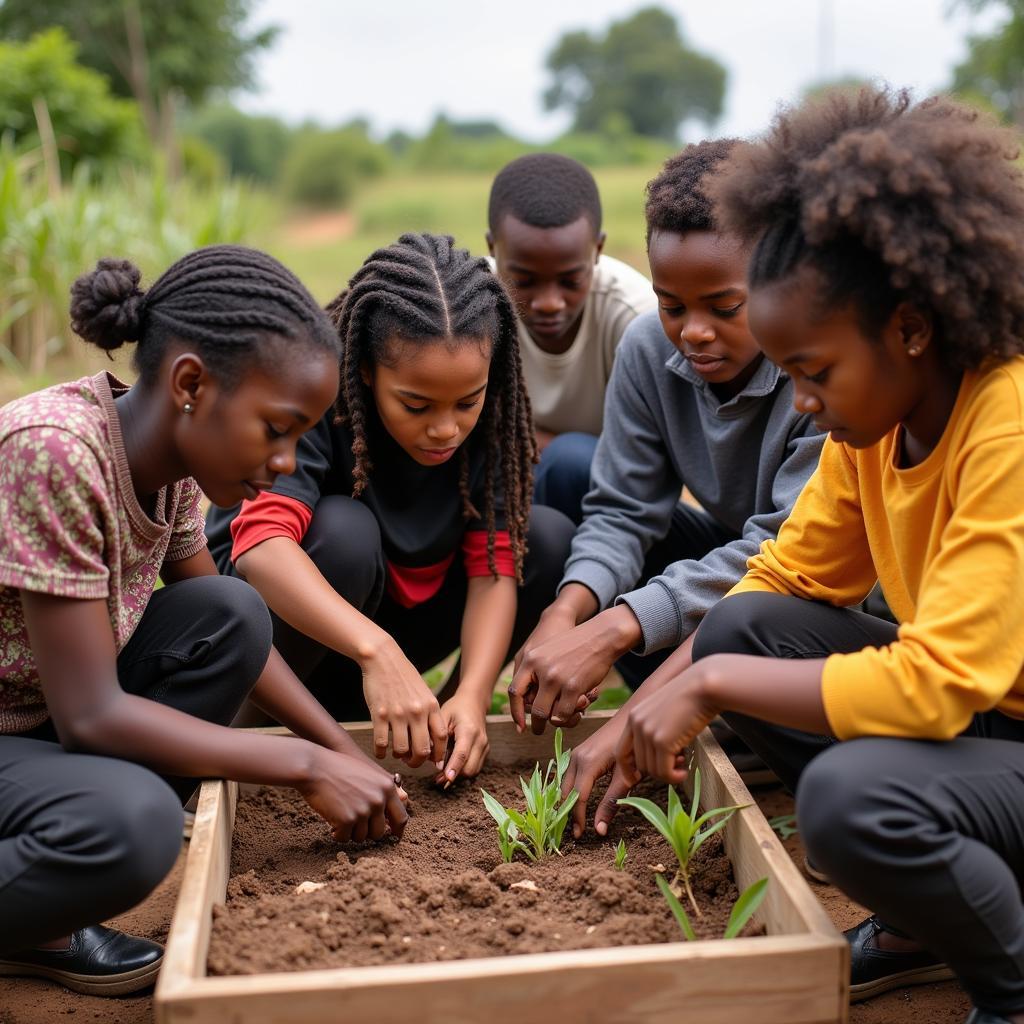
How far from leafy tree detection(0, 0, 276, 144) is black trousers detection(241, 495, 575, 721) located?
24.7 metres

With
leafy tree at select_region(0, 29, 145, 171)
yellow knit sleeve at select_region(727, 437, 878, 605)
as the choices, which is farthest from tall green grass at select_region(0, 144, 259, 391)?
leafy tree at select_region(0, 29, 145, 171)

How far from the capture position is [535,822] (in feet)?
7.66

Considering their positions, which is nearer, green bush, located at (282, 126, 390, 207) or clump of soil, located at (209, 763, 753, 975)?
clump of soil, located at (209, 763, 753, 975)

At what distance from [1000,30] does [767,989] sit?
2082 centimetres

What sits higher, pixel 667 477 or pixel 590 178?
pixel 590 178

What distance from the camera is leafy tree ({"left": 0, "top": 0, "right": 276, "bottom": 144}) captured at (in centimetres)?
2577

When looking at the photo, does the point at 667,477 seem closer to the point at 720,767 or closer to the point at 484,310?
the point at 484,310

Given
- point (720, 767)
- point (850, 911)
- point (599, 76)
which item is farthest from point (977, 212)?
point (599, 76)

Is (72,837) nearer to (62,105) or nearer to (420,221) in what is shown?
(62,105)

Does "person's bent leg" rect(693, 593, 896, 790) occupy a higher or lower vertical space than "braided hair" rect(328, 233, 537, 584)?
lower

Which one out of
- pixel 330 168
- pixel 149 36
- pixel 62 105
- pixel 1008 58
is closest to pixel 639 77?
pixel 330 168

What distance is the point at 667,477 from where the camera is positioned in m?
3.18

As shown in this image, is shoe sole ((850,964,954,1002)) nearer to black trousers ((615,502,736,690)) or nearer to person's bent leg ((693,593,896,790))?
person's bent leg ((693,593,896,790))

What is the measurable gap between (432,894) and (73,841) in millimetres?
633
